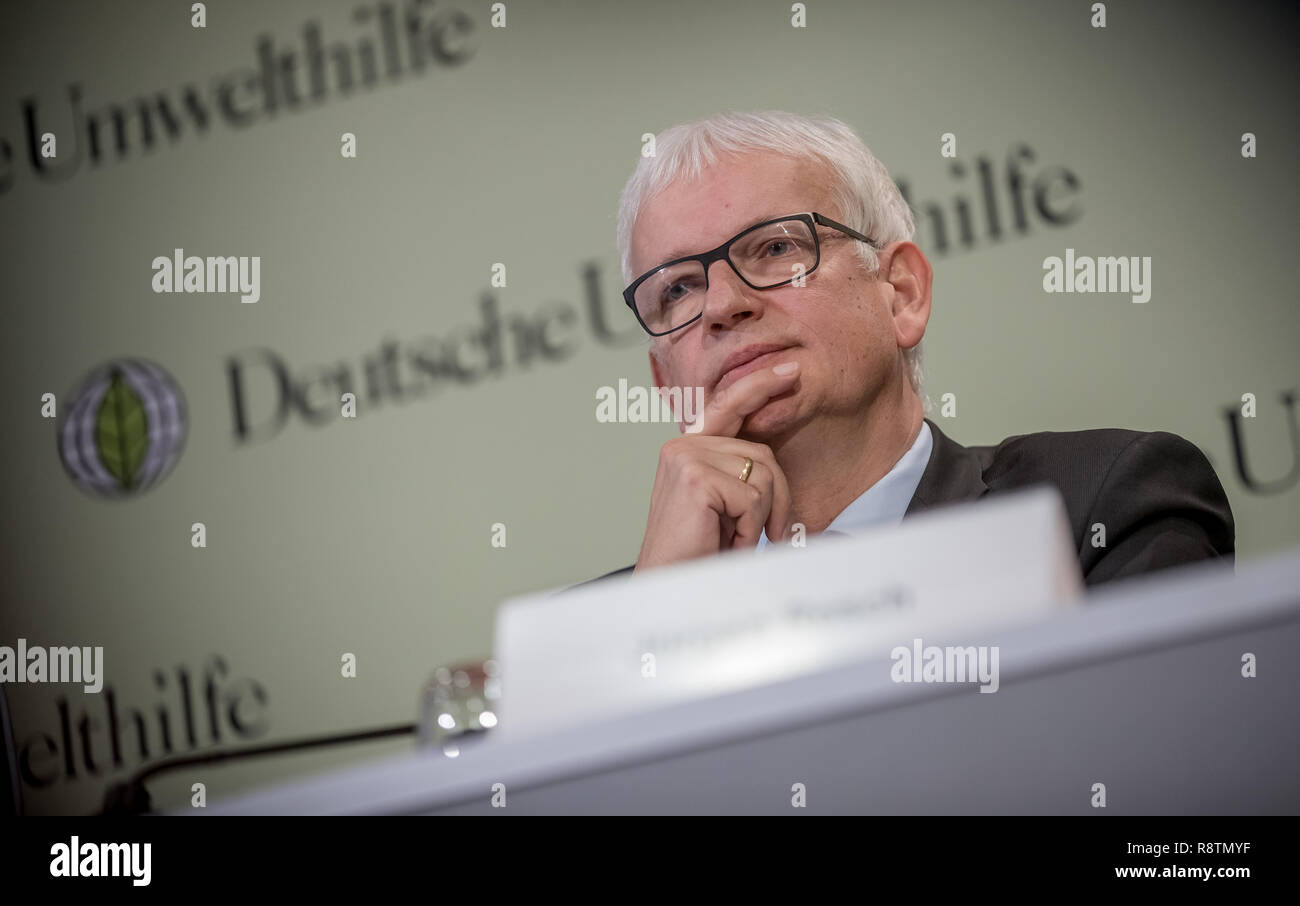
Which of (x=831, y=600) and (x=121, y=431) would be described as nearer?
(x=831, y=600)

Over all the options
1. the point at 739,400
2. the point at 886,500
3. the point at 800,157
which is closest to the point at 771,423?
the point at 739,400

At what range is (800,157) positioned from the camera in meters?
1.50

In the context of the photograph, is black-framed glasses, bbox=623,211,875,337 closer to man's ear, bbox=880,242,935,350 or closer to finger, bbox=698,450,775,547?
man's ear, bbox=880,242,935,350

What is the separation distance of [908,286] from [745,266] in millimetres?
348

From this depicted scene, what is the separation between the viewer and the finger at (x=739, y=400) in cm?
128

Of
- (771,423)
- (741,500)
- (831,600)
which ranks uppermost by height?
(771,423)

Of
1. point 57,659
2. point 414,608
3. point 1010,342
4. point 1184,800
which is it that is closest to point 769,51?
point 1010,342

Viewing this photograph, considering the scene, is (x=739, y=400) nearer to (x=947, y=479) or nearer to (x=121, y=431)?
(x=947, y=479)

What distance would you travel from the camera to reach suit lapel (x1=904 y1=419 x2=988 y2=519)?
1.33 m

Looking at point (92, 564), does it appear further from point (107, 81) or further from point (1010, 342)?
point (1010, 342)

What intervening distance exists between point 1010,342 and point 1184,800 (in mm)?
1436

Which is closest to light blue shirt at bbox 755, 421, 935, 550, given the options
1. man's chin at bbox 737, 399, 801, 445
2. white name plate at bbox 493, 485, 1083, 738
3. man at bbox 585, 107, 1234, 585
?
man at bbox 585, 107, 1234, 585

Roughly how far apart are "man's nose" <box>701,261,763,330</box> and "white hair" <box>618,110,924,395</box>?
0.21 m

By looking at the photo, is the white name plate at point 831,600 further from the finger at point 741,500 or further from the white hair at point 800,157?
the white hair at point 800,157
